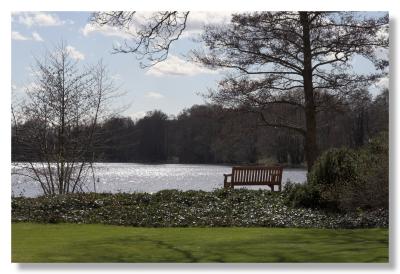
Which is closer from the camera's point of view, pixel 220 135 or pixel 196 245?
pixel 196 245

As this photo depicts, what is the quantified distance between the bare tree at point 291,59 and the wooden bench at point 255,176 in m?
0.77

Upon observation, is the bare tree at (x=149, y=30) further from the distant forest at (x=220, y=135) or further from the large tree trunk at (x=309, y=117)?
the large tree trunk at (x=309, y=117)

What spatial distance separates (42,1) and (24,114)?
4236mm

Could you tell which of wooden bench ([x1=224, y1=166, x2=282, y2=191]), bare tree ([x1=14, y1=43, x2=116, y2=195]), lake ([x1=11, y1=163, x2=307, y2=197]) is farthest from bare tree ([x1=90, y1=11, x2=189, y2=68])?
wooden bench ([x1=224, y1=166, x2=282, y2=191])

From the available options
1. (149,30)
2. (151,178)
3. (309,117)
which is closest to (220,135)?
(151,178)

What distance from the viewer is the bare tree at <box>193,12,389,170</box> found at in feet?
32.3

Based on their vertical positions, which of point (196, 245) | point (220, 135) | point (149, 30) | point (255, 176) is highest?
point (149, 30)

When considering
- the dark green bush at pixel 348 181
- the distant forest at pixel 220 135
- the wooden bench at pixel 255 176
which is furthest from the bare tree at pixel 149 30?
the wooden bench at pixel 255 176

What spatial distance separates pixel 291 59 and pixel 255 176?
2.44 meters

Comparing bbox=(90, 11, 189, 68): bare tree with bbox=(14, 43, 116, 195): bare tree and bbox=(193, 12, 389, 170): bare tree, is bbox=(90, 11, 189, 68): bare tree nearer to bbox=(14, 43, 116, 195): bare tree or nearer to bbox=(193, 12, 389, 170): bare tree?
bbox=(193, 12, 389, 170): bare tree

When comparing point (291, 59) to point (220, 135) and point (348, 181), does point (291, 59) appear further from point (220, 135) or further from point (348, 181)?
point (348, 181)

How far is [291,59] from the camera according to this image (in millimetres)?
11000

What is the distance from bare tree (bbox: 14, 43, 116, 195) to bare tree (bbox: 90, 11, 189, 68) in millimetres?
2389

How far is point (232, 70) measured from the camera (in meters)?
10.5
